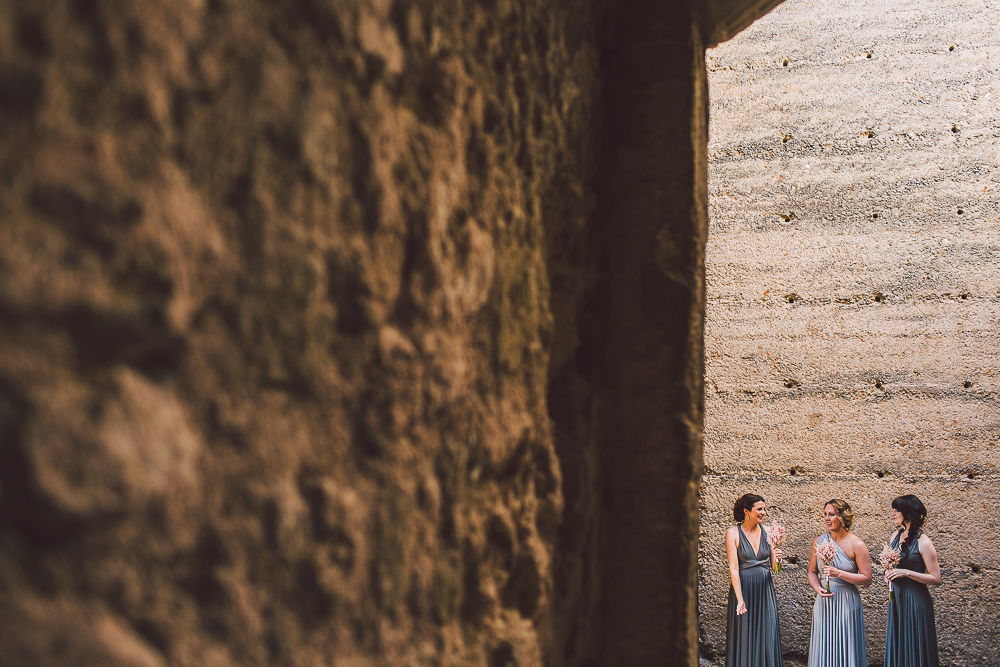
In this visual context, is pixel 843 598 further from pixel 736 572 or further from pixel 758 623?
pixel 736 572

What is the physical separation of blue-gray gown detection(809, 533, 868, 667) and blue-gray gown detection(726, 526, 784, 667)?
0.33 m

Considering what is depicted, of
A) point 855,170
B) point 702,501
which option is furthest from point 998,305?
point 702,501

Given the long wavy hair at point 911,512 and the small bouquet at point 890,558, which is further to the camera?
the small bouquet at point 890,558

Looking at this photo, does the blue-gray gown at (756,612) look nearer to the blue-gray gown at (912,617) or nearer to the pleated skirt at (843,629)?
the pleated skirt at (843,629)

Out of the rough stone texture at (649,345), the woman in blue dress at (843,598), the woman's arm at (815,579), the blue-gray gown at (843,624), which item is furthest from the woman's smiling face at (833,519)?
the rough stone texture at (649,345)

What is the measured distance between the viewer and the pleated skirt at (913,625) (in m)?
4.53

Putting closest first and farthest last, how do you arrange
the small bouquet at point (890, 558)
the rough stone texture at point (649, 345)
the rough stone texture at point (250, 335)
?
Result: 1. the rough stone texture at point (250, 335)
2. the rough stone texture at point (649, 345)
3. the small bouquet at point (890, 558)

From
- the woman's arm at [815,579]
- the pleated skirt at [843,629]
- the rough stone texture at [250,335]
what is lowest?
the pleated skirt at [843,629]

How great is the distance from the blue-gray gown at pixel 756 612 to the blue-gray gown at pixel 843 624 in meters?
0.33

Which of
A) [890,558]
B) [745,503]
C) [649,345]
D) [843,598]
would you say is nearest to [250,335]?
[649,345]

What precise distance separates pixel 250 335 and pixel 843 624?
Answer: 507 centimetres

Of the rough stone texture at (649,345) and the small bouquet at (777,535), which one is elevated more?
the rough stone texture at (649,345)

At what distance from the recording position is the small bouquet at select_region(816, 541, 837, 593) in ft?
15.1

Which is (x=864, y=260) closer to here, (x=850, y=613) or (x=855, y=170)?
(x=855, y=170)
